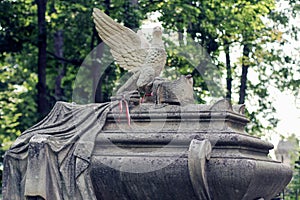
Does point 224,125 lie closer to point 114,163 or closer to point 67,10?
point 114,163

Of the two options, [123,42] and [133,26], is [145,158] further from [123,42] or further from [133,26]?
[133,26]

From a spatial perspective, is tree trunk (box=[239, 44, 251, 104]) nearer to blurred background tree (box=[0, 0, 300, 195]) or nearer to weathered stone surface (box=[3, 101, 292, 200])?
blurred background tree (box=[0, 0, 300, 195])

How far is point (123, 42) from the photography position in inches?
436

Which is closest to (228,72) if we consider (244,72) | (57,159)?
(244,72)

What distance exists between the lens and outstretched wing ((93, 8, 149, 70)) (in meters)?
10.9

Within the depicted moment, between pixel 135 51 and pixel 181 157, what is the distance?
101 inches

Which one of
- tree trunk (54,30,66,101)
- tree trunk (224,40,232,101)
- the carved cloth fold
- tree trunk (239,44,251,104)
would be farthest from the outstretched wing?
tree trunk (54,30,66,101)

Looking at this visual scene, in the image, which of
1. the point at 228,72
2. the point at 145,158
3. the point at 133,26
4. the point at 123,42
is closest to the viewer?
the point at 145,158

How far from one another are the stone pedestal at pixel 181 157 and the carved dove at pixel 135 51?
789 mm

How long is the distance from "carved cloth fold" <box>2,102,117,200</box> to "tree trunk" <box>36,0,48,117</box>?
8.40 metres

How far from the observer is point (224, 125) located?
9.03 meters

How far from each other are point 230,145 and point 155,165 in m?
0.94

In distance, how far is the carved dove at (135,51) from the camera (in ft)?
34.0

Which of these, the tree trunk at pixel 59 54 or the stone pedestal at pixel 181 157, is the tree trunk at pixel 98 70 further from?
the stone pedestal at pixel 181 157
